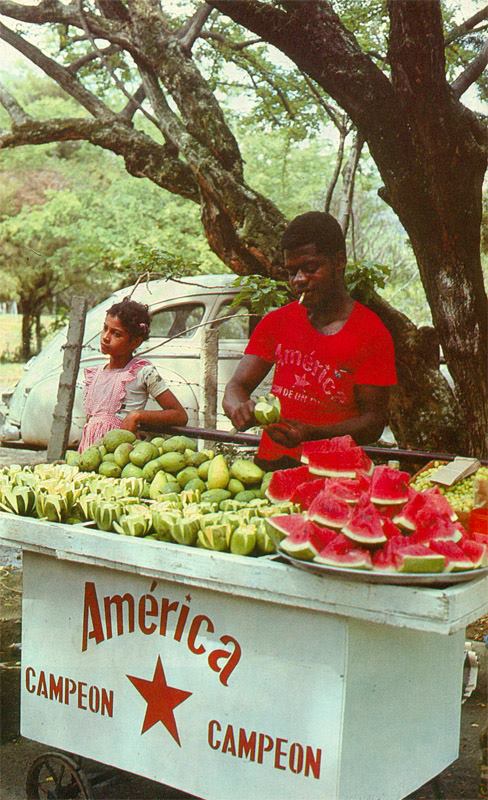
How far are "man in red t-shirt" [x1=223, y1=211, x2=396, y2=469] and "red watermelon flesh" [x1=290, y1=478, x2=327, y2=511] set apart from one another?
1.97ft

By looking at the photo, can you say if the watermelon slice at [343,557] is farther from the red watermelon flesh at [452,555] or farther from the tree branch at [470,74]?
the tree branch at [470,74]

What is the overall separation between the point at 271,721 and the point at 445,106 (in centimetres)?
351

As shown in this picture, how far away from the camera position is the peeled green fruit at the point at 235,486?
311cm

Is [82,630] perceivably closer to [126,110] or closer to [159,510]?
[159,510]

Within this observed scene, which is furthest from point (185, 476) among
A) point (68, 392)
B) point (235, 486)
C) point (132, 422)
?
point (68, 392)

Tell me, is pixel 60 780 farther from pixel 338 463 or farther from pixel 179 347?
pixel 179 347

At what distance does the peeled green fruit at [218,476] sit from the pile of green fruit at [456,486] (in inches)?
31.1

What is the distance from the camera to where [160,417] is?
4.12 metres

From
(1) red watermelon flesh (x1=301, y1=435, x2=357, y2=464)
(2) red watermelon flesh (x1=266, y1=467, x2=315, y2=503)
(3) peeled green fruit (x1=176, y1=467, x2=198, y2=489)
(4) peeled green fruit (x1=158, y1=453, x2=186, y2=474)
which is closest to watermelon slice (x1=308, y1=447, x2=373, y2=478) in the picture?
(1) red watermelon flesh (x1=301, y1=435, x2=357, y2=464)

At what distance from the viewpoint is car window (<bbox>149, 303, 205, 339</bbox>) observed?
202 inches

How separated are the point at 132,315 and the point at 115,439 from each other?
0.77m

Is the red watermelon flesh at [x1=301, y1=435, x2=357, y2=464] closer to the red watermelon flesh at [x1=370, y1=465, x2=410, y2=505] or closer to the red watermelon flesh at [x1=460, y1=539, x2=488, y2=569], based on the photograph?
the red watermelon flesh at [x1=370, y1=465, x2=410, y2=505]

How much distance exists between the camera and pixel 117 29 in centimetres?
584

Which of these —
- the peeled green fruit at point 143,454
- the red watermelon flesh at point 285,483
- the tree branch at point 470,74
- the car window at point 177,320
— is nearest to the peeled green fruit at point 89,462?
the peeled green fruit at point 143,454
